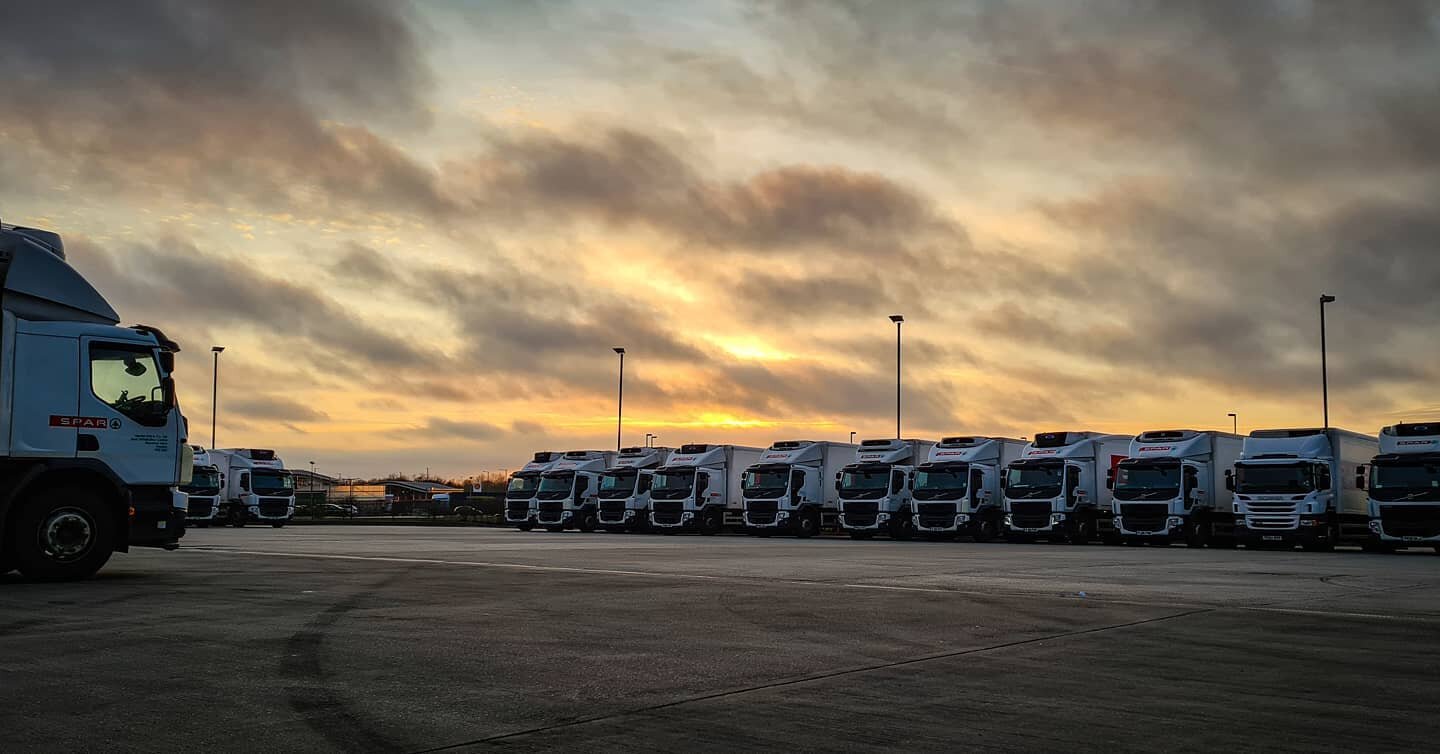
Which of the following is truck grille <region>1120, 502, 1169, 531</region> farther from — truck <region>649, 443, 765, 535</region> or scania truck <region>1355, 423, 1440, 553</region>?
truck <region>649, 443, 765, 535</region>

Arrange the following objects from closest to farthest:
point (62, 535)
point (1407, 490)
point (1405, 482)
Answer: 1. point (62, 535)
2. point (1407, 490)
3. point (1405, 482)

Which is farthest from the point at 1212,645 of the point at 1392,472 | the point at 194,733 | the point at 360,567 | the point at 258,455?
the point at 258,455

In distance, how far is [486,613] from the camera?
11.4 metres

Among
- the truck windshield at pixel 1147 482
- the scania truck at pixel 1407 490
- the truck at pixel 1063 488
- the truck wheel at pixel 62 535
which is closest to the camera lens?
the truck wheel at pixel 62 535

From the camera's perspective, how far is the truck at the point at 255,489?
50781mm

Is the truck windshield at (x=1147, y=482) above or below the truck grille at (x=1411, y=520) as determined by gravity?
above

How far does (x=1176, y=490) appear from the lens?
3347cm

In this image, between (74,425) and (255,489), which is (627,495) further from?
(74,425)

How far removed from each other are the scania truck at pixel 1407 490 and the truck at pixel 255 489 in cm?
4098

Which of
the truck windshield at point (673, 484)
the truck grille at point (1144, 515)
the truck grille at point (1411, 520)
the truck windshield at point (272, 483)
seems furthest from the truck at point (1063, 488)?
the truck windshield at point (272, 483)

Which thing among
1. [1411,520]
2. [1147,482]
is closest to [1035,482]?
[1147,482]

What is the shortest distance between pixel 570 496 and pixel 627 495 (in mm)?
3366

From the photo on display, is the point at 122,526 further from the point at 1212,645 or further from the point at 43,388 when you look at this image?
the point at 1212,645

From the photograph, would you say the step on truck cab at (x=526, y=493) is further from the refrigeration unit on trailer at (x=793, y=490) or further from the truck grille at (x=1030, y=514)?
the truck grille at (x=1030, y=514)
